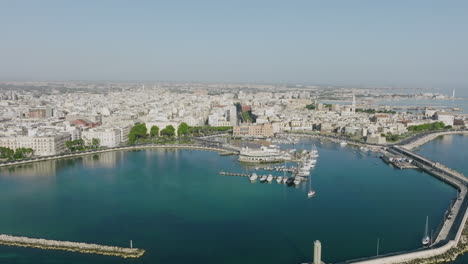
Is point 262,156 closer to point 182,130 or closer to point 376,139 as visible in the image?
point 376,139

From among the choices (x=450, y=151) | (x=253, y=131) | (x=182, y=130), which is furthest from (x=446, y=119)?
(x=182, y=130)

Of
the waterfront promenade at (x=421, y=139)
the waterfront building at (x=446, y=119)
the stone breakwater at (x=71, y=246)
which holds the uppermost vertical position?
the waterfront building at (x=446, y=119)

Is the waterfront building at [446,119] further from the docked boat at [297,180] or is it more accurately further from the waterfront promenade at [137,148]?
the docked boat at [297,180]

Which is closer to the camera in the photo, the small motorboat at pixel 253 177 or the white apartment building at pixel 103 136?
the small motorboat at pixel 253 177

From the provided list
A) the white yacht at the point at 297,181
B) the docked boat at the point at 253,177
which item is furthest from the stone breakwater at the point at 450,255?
the docked boat at the point at 253,177

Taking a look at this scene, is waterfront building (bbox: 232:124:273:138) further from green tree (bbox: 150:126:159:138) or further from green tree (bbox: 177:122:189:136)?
green tree (bbox: 150:126:159:138)

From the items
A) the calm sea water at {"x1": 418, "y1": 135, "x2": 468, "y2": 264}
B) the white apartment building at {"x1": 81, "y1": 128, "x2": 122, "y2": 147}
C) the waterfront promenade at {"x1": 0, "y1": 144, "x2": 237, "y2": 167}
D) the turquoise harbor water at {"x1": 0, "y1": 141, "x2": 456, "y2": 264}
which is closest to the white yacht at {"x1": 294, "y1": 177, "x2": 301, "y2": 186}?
the turquoise harbor water at {"x1": 0, "y1": 141, "x2": 456, "y2": 264}

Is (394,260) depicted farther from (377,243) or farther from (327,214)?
(327,214)
